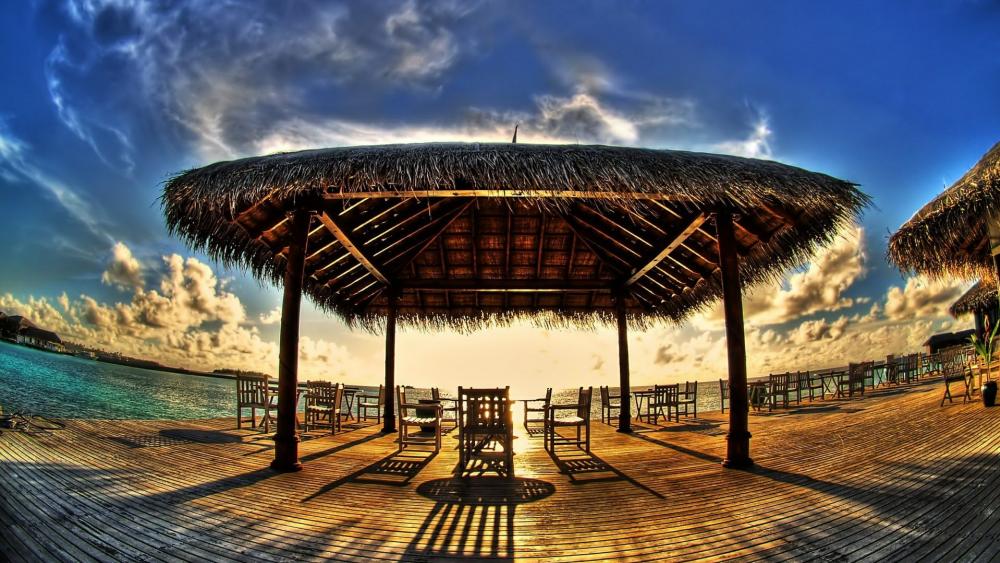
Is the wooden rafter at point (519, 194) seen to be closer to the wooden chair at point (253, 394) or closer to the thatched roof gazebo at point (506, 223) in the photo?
the thatched roof gazebo at point (506, 223)

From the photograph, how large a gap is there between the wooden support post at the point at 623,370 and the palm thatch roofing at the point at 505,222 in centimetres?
42

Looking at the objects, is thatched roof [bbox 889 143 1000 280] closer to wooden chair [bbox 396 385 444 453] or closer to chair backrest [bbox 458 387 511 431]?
chair backrest [bbox 458 387 511 431]

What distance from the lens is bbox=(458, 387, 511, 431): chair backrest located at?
5117 millimetres

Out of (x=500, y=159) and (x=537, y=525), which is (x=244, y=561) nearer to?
(x=537, y=525)

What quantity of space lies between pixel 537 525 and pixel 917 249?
33.0ft

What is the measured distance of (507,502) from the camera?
12.9 ft

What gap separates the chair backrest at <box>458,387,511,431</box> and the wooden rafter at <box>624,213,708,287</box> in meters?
3.44

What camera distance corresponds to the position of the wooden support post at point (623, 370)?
29.7 feet

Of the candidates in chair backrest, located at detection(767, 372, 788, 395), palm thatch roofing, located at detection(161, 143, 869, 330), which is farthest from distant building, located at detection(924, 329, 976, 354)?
palm thatch roofing, located at detection(161, 143, 869, 330)

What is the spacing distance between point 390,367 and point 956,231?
1096 cm

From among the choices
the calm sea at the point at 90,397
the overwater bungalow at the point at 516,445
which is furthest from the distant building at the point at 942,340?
the overwater bungalow at the point at 516,445

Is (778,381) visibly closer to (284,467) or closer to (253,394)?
(284,467)

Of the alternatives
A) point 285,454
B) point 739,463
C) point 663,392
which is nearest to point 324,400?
point 285,454

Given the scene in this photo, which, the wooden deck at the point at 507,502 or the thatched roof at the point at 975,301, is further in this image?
the thatched roof at the point at 975,301
